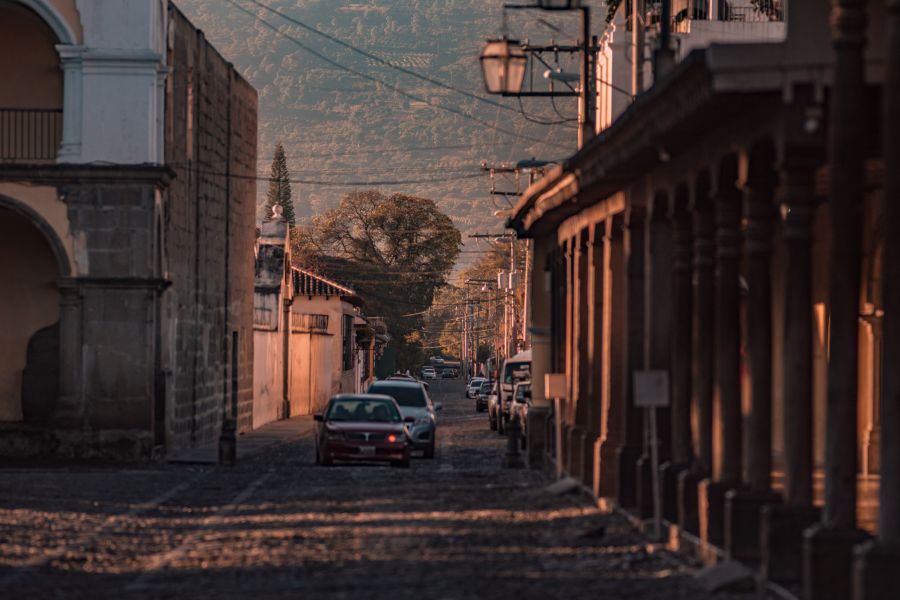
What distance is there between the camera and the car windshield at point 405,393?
3947 cm

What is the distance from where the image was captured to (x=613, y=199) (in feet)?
80.0

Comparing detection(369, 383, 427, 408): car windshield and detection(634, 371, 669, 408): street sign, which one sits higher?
detection(634, 371, 669, 408): street sign

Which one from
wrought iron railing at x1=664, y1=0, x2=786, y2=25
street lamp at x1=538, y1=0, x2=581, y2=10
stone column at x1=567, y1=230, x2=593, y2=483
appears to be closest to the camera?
street lamp at x1=538, y1=0, x2=581, y2=10

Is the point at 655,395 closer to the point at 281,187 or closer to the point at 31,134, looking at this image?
the point at 31,134

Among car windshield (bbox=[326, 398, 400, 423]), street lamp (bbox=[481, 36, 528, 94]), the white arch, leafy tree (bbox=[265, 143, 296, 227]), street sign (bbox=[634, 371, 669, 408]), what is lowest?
car windshield (bbox=[326, 398, 400, 423])

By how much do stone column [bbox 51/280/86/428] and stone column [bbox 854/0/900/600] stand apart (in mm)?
23268

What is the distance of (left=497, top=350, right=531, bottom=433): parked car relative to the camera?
51722 millimetres

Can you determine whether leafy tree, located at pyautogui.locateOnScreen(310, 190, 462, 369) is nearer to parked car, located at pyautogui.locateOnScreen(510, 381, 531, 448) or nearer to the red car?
parked car, located at pyautogui.locateOnScreen(510, 381, 531, 448)

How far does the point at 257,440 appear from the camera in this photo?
152 feet

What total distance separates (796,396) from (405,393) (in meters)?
25.5

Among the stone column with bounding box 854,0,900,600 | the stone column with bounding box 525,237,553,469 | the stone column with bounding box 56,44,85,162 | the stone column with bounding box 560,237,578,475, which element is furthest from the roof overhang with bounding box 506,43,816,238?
the stone column with bounding box 56,44,85,162

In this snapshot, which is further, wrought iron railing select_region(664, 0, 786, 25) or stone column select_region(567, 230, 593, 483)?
wrought iron railing select_region(664, 0, 786, 25)

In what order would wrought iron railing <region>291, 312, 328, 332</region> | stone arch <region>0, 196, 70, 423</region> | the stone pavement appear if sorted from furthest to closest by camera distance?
wrought iron railing <region>291, 312, 328, 332</region>
stone arch <region>0, 196, 70, 423</region>
the stone pavement

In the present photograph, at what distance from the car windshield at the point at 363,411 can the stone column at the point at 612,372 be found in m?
10.4
